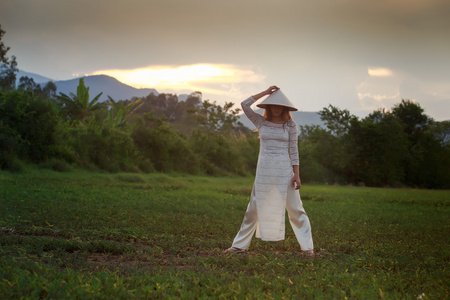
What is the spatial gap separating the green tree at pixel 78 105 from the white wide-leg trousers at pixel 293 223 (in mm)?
24128

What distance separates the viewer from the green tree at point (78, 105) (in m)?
28.8

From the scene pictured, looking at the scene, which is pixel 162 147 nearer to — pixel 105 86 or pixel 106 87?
pixel 105 86

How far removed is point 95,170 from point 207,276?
18.3m

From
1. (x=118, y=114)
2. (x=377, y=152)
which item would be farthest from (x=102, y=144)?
(x=377, y=152)

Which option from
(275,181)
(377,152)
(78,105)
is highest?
(78,105)

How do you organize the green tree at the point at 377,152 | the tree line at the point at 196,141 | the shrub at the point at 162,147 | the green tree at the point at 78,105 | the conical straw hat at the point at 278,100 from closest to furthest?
the conical straw hat at the point at 278,100
the tree line at the point at 196,141
the shrub at the point at 162,147
the green tree at the point at 78,105
the green tree at the point at 377,152

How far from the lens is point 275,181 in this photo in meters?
6.50

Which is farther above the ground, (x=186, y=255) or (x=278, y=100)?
(x=278, y=100)

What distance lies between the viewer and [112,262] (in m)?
5.86

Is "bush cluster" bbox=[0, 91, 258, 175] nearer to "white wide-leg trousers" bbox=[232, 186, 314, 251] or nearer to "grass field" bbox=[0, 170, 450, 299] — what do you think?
"grass field" bbox=[0, 170, 450, 299]

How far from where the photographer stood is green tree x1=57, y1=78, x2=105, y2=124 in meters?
28.8

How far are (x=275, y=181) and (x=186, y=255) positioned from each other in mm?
1750

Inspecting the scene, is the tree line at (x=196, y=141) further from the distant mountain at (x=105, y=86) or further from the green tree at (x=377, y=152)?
the distant mountain at (x=105, y=86)


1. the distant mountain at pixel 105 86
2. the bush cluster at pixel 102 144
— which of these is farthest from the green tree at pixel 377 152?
the distant mountain at pixel 105 86
